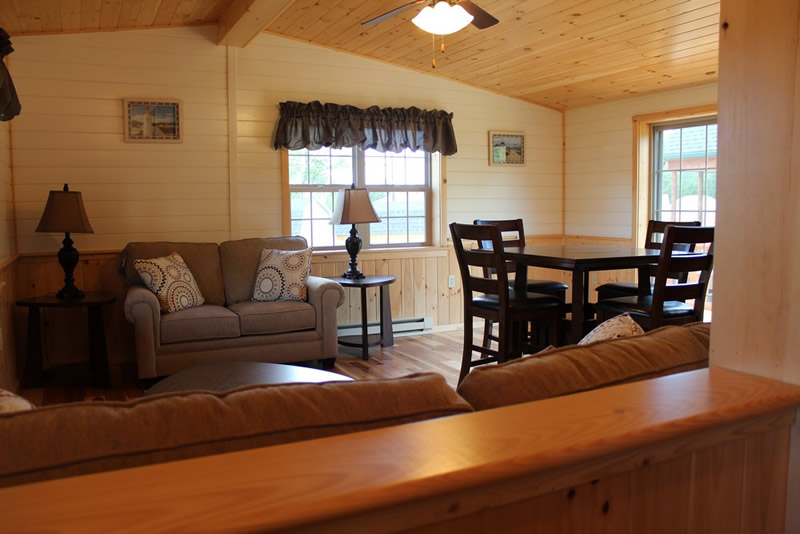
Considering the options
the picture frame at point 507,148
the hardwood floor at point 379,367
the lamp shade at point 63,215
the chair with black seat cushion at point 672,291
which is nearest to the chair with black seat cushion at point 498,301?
the chair with black seat cushion at point 672,291

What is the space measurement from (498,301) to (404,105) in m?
2.71

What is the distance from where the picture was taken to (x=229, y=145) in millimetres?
5320

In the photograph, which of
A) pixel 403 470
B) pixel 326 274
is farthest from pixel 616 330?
pixel 326 274

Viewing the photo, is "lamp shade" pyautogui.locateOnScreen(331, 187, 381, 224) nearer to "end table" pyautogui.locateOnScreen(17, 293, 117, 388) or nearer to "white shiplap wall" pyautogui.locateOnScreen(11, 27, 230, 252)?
"white shiplap wall" pyautogui.locateOnScreen(11, 27, 230, 252)

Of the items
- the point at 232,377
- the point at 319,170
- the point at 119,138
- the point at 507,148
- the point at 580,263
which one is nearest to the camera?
the point at 232,377

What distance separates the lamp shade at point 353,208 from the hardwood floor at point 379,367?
103 cm

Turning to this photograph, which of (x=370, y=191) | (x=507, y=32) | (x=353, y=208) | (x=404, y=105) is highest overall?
(x=507, y=32)

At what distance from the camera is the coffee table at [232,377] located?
103 inches

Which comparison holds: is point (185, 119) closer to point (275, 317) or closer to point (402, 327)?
point (275, 317)

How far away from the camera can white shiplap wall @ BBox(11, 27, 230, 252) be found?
475 cm

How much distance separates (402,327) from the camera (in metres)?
6.00

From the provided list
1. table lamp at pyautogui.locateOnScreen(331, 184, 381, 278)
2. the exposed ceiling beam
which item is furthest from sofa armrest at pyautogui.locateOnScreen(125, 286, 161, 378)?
the exposed ceiling beam

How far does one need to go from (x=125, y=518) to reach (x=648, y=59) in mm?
5045

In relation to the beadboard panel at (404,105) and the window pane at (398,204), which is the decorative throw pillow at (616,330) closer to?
the beadboard panel at (404,105)
